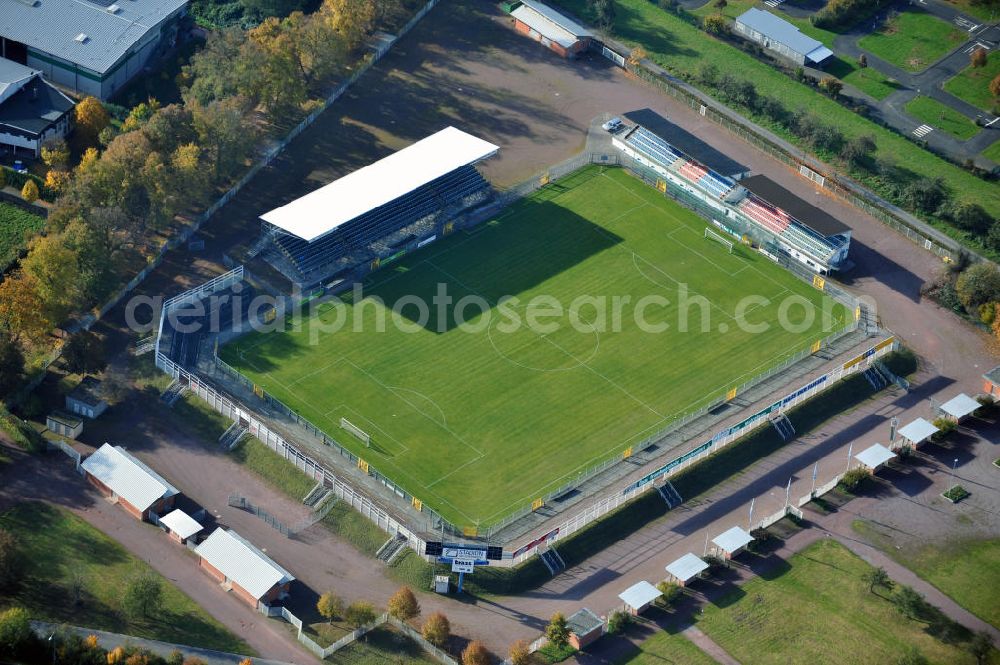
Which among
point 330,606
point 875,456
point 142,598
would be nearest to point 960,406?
point 875,456

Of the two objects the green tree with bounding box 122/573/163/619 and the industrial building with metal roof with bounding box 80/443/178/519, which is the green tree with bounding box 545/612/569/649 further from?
the industrial building with metal roof with bounding box 80/443/178/519

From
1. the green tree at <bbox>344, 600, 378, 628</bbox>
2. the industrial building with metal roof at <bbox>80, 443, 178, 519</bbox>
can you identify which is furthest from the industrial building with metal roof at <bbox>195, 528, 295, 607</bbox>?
the green tree at <bbox>344, 600, 378, 628</bbox>

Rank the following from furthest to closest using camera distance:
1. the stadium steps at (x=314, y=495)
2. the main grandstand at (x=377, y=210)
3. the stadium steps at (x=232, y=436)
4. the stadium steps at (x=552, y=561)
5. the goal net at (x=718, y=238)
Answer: the goal net at (x=718, y=238) → the main grandstand at (x=377, y=210) → the stadium steps at (x=232, y=436) → the stadium steps at (x=314, y=495) → the stadium steps at (x=552, y=561)

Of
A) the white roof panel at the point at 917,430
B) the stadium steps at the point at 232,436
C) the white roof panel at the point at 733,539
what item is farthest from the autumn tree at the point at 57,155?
the white roof panel at the point at 917,430

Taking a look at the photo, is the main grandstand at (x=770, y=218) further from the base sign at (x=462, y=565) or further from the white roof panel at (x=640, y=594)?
the base sign at (x=462, y=565)

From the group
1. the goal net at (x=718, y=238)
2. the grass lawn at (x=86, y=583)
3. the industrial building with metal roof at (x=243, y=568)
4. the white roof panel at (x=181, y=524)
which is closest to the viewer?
the grass lawn at (x=86, y=583)

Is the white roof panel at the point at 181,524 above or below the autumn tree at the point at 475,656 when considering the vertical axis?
below

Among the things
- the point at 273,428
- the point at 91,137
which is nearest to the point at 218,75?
the point at 91,137
